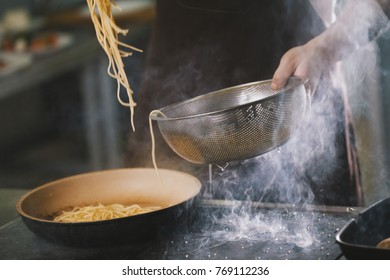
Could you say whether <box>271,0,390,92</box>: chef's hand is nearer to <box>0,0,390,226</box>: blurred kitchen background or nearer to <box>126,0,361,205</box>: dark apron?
<box>126,0,361,205</box>: dark apron

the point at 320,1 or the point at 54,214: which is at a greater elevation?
the point at 320,1

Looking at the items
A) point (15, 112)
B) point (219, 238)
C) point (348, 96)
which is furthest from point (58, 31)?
point (219, 238)

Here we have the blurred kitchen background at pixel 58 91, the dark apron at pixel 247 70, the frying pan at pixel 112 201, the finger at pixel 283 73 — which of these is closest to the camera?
the frying pan at pixel 112 201

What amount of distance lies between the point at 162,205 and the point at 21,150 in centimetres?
337

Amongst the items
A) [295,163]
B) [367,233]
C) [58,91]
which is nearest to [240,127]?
[367,233]

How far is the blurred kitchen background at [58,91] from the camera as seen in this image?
434 cm

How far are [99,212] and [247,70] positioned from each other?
81cm

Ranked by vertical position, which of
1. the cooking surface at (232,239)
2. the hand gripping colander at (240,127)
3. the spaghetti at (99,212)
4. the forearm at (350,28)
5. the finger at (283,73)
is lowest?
the cooking surface at (232,239)

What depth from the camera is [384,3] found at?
78.7 inches

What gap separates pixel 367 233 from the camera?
5.16 ft

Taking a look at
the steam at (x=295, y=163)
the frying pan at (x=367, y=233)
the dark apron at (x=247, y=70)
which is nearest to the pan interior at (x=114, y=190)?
the steam at (x=295, y=163)

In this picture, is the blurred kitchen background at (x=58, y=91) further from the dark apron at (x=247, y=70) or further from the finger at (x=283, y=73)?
the finger at (x=283, y=73)

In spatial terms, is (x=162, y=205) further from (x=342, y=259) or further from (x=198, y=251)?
(x=342, y=259)

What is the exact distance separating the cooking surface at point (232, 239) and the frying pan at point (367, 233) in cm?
9
